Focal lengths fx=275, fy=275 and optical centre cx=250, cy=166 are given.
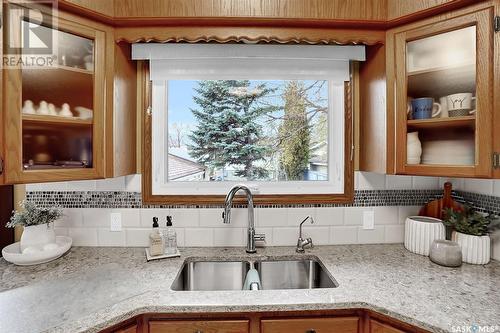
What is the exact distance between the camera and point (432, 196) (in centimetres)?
170

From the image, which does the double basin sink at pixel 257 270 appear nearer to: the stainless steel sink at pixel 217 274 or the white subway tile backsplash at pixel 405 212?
the stainless steel sink at pixel 217 274

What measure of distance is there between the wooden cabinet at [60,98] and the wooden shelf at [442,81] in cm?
148

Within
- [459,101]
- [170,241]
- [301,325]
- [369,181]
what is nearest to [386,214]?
[369,181]

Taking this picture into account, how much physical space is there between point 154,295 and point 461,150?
1.46 meters

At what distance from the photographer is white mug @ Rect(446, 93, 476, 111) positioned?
1215 millimetres

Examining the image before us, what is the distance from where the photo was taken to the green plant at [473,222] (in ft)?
4.55

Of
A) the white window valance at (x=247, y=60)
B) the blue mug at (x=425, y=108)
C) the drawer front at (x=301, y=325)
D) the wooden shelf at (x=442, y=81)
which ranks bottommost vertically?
the drawer front at (x=301, y=325)

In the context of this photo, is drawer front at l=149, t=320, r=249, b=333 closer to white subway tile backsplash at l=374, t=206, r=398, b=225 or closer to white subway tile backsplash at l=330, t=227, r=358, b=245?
white subway tile backsplash at l=330, t=227, r=358, b=245

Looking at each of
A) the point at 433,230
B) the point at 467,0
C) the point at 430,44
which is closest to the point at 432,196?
the point at 433,230

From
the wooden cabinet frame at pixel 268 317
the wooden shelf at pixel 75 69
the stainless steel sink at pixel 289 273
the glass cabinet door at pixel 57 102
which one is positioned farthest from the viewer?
the stainless steel sink at pixel 289 273

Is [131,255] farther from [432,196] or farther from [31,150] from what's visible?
[432,196]

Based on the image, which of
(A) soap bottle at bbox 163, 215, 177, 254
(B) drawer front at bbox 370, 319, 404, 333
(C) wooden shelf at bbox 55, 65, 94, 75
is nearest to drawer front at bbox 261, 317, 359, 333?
(B) drawer front at bbox 370, 319, 404, 333

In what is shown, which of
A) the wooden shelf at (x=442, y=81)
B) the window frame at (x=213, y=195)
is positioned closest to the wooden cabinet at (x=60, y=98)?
the window frame at (x=213, y=195)

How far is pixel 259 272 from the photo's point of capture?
1.50 m
